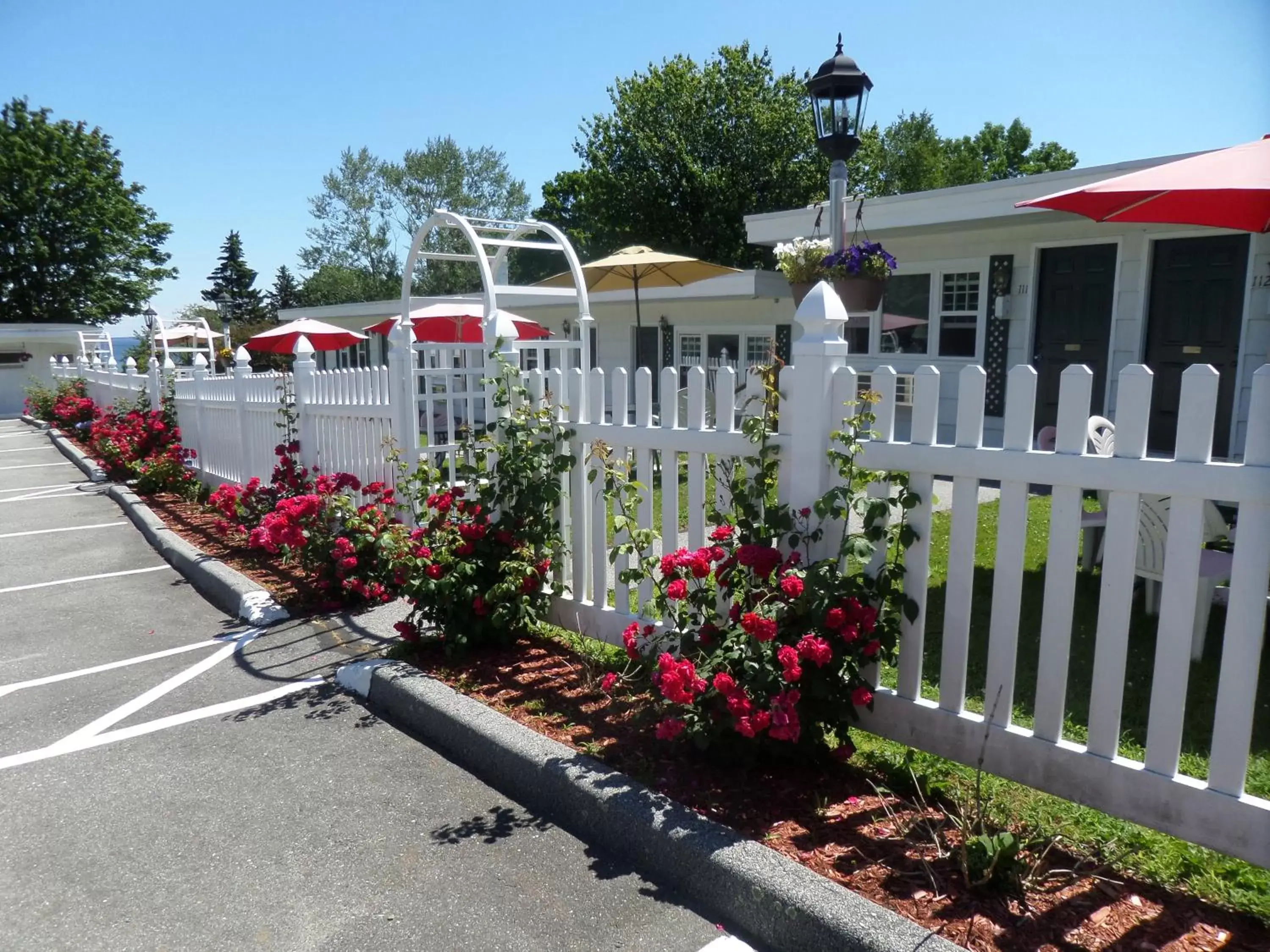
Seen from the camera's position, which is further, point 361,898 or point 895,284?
point 895,284

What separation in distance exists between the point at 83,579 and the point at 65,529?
255 centimetres

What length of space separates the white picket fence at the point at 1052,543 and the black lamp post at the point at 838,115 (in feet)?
4.87

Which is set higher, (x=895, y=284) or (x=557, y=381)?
(x=895, y=284)

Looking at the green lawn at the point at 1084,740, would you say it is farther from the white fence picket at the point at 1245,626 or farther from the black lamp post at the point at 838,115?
the black lamp post at the point at 838,115

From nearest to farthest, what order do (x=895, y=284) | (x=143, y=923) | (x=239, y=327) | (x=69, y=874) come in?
(x=143, y=923) < (x=69, y=874) < (x=895, y=284) < (x=239, y=327)

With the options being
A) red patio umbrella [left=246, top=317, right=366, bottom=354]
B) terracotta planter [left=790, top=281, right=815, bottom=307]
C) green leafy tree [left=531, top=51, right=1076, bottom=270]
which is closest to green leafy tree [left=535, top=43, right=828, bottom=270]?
green leafy tree [left=531, top=51, right=1076, bottom=270]

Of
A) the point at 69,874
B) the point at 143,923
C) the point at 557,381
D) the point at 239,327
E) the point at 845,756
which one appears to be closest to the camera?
the point at 143,923

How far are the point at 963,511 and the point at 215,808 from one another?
2.93 metres

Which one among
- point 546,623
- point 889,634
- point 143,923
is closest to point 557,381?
point 546,623

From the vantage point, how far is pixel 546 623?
460cm

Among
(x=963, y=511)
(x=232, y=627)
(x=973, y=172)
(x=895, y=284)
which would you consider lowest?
(x=232, y=627)

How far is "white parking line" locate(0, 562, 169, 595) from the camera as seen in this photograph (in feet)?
21.4

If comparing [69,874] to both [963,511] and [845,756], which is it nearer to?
[845,756]

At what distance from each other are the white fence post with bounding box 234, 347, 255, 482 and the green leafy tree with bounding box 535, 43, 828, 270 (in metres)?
21.0
